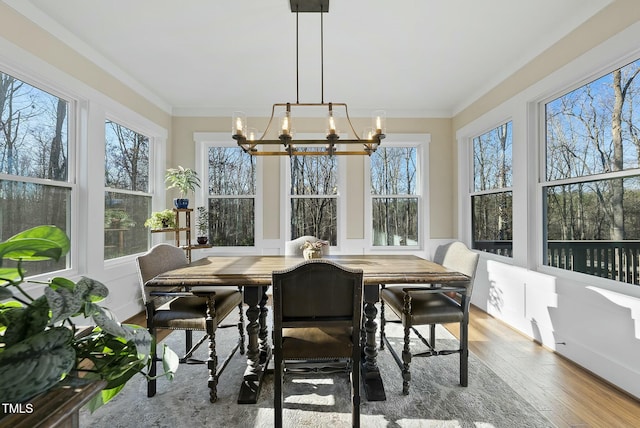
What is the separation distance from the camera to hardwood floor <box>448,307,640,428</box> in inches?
66.5

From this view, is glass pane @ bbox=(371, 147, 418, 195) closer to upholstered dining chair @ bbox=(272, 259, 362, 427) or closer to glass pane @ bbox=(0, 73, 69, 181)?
upholstered dining chair @ bbox=(272, 259, 362, 427)

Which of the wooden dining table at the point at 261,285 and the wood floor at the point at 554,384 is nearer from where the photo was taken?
the wood floor at the point at 554,384

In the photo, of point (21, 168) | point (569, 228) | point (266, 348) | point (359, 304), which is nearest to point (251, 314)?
point (266, 348)

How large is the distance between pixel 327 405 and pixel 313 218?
2.66m

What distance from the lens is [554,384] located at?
1998 mm

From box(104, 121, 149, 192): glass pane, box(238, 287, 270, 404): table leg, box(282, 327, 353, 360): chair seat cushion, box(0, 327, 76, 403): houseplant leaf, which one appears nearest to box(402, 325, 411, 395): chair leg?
box(282, 327, 353, 360): chair seat cushion

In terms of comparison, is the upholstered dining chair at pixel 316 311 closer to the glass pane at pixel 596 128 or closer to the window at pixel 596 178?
the window at pixel 596 178

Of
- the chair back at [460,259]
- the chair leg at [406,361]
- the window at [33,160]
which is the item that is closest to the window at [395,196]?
the chair back at [460,259]

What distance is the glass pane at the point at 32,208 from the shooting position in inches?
82.8

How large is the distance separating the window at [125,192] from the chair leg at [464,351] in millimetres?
3447

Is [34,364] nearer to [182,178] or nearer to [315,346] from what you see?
[315,346]

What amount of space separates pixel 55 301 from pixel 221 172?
3.99m

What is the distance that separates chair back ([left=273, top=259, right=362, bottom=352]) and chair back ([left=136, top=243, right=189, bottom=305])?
3.02 feet

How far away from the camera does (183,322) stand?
187 centimetres
